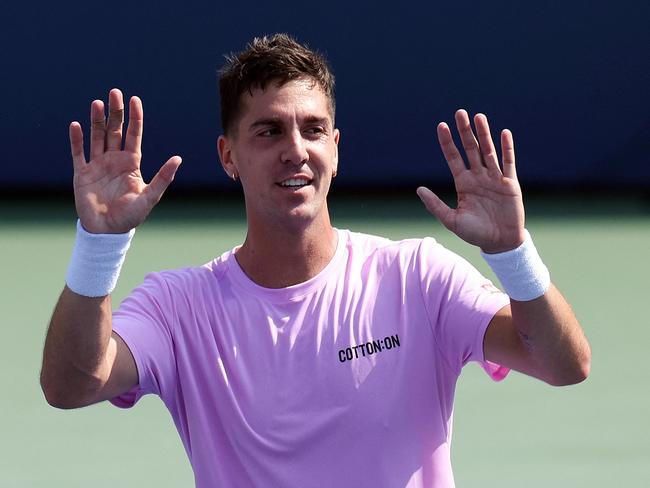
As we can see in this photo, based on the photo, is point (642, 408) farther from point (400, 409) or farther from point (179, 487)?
point (400, 409)

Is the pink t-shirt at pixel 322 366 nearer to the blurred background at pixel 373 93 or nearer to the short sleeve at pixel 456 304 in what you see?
the short sleeve at pixel 456 304

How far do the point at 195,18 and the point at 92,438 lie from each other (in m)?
4.80

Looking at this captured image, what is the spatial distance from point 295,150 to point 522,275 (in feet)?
1.74

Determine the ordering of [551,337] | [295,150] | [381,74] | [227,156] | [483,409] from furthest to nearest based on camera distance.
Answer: [381,74]
[483,409]
[227,156]
[295,150]
[551,337]

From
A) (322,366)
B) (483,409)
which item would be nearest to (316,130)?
(322,366)

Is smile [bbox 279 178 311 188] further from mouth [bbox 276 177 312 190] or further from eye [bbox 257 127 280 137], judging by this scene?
eye [bbox 257 127 280 137]

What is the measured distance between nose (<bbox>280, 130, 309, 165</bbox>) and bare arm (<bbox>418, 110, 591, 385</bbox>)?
26cm

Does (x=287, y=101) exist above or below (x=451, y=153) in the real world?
above

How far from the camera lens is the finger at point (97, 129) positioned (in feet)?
Result: 8.78

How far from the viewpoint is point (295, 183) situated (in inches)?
111

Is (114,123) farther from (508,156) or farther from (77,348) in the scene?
(508,156)

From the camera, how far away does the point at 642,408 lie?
16.0ft

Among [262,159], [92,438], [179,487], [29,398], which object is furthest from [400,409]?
[29,398]

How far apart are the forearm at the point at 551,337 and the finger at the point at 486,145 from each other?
0.26 meters
